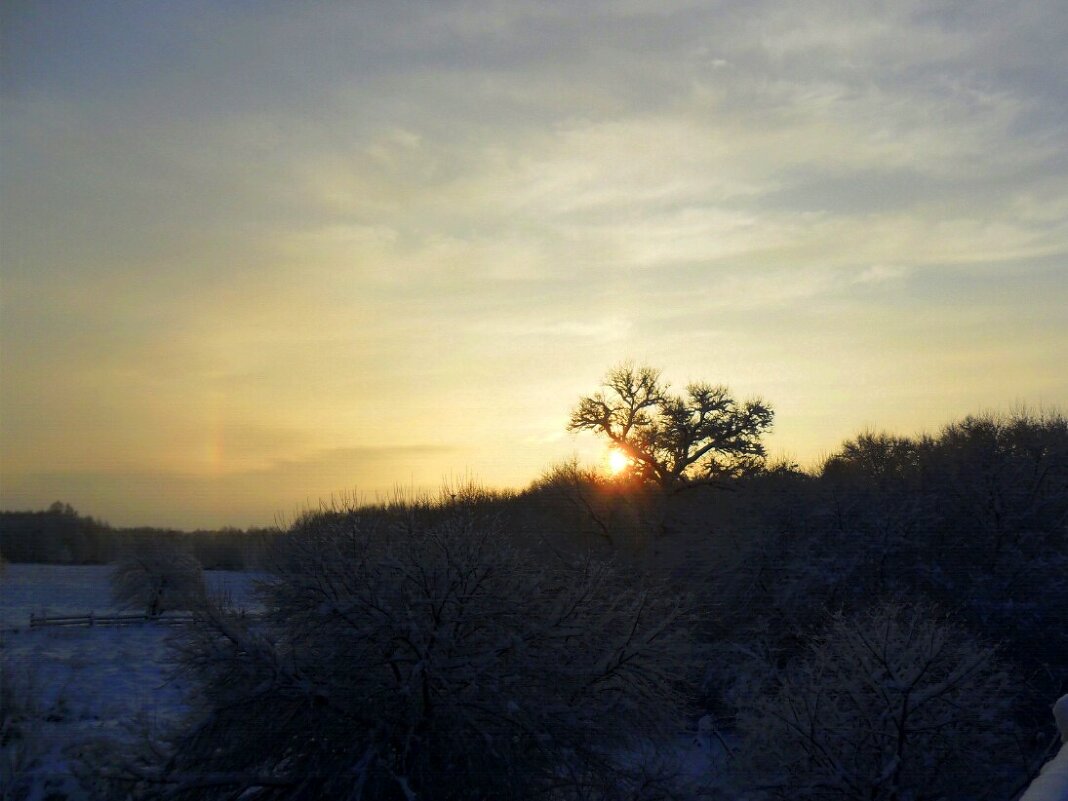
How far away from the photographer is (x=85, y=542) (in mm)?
7531

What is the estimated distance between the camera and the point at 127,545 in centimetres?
860

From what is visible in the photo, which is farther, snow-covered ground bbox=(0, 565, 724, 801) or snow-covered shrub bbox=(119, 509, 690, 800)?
snow-covered ground bbox=(0, 565, 724, 801)

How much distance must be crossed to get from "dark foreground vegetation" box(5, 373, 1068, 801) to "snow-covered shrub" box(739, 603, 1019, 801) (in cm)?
2

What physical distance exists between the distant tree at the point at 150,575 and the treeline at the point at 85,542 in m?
0.19

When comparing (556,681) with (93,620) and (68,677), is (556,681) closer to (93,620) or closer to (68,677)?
(68,677)

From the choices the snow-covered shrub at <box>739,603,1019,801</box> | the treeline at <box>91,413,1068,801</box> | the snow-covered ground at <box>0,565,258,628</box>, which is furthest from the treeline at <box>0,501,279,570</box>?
the snow-covered shrub at <box>739,603,1019,801</box>

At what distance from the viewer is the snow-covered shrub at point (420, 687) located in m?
5.18

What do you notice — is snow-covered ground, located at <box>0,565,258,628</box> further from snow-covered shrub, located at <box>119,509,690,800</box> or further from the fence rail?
snow-covered shrub, located at <box>119,509,690,800</box>

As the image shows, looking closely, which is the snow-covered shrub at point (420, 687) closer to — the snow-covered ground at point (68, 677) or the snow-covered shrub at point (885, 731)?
the snow-covered ground at point (68, 677)

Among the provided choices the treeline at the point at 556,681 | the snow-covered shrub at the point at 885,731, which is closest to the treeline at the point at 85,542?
the treeline at the point at 556,681

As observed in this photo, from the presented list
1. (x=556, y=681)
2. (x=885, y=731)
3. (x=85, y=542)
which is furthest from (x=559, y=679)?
(x=85, y=542)

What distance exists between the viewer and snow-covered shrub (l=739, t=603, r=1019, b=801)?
6707 mm

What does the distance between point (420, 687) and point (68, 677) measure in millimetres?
4506

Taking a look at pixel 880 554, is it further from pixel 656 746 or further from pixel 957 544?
pixel 656 746
